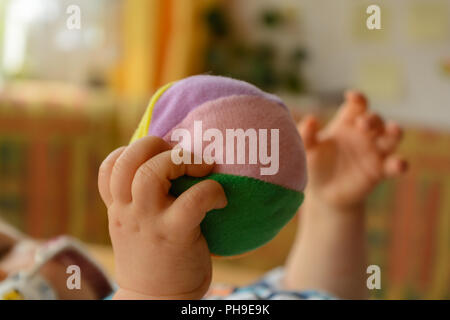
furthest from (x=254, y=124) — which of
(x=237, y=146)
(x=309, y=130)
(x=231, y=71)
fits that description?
(x=231, y=71)

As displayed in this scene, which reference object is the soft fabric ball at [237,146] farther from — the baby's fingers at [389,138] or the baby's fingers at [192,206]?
the baby's fingers at [389,138]

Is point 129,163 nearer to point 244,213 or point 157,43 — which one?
point 244,213

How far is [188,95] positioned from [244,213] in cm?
8

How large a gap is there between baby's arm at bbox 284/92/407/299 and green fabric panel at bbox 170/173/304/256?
0.53 feet

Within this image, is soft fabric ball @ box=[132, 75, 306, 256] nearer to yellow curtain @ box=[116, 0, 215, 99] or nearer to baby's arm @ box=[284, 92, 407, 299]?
baby's arm @ box=[284, 92, 407, 299]

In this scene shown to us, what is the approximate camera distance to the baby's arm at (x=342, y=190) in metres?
0.50

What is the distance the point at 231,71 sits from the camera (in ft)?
2.43

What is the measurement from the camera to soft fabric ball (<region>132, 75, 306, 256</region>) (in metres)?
0.29

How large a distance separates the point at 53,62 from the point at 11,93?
0.13 metres

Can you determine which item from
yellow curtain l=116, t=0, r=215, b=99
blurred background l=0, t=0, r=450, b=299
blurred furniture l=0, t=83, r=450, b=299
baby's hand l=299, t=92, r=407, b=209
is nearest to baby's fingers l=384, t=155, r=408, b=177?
baby's hand l=299, t=92, r=407, b=209

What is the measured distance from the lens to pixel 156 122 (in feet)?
1.01

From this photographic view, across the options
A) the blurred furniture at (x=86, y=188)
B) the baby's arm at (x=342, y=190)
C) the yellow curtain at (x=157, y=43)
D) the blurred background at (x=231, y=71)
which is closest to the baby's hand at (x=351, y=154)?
the baby's arm at (x=342, y=190)
